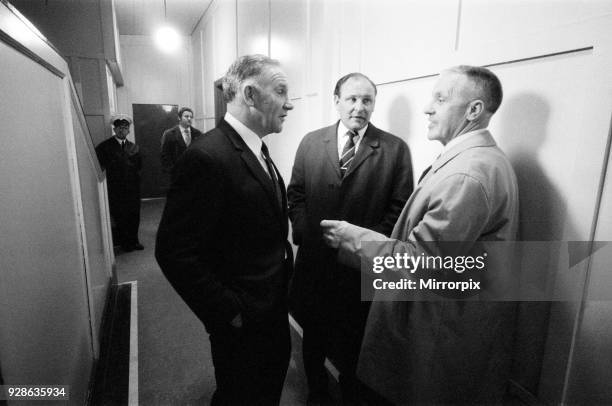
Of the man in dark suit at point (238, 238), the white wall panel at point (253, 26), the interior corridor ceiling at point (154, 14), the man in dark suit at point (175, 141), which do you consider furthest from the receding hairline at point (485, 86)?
the interior corridor ceiling at point (154, 14)

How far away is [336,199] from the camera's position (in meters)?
1.85

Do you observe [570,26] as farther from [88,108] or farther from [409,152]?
[88,108]

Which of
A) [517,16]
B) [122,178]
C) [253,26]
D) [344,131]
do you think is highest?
[253,26]

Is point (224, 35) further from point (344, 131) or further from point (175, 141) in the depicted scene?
point (344, 131)

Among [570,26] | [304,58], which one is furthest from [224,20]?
[570,26]

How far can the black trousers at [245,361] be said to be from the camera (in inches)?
49.6

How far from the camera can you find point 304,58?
9.08 ft

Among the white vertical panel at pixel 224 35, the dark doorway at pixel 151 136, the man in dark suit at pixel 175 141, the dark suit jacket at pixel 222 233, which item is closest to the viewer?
the dark suit jacket at pixel 222 233

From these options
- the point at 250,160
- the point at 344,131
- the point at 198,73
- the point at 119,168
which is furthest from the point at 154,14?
the point at 250,160

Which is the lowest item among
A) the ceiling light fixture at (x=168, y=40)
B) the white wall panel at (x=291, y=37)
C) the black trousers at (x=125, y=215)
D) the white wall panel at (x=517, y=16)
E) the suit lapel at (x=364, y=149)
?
the black trousers at (x=125, y=215)

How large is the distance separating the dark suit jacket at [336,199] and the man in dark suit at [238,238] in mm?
510

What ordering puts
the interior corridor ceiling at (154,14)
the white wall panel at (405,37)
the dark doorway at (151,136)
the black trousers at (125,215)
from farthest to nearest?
the dark doorway at (151,136)
the interior corridor ceiling at (154,14)
the black trousers at (125,215)
the white wall panel at (405,37)

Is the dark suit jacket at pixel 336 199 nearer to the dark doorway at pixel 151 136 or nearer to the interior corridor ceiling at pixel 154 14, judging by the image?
the interior corridor ceiling at pixel 154 14

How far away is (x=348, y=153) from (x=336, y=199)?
252 millimetres
